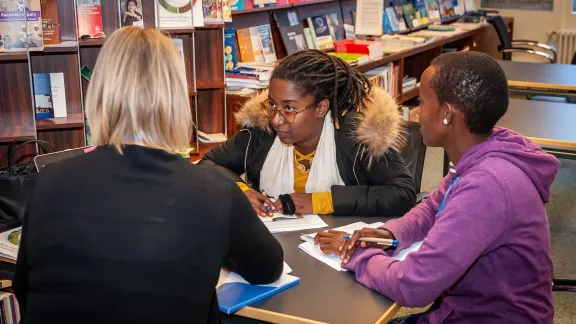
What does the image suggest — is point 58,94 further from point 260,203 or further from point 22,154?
point 260,203

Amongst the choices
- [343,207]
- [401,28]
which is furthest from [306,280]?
[401,28]

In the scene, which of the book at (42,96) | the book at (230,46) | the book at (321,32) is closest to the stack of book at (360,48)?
the book at (321,32)

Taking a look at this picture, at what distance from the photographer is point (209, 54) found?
3764 millimetres

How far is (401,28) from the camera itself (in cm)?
613

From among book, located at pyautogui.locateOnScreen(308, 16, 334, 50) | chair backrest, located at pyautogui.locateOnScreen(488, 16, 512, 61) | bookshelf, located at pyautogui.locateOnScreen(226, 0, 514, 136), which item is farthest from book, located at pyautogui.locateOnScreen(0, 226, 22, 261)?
chair backrest, located at pyautogui.locateOnScreen(488, 16, 512, 61)

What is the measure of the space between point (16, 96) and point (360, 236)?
187 cm

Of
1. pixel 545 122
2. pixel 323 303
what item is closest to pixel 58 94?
pixel 323 303

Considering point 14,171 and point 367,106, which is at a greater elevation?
point 367,106

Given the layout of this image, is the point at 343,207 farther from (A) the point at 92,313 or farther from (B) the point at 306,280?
(A) the point at 92,313

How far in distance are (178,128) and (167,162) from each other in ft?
0.25

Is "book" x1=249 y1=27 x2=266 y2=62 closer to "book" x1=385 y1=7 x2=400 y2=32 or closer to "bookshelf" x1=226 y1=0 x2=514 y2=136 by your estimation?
"bookshelf" x1=226 y1=0 x2=514 y2=136

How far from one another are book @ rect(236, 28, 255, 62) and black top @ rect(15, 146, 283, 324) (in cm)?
305

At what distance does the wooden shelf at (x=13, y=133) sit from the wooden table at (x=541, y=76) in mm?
2728

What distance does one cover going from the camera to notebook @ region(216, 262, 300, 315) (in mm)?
1673
